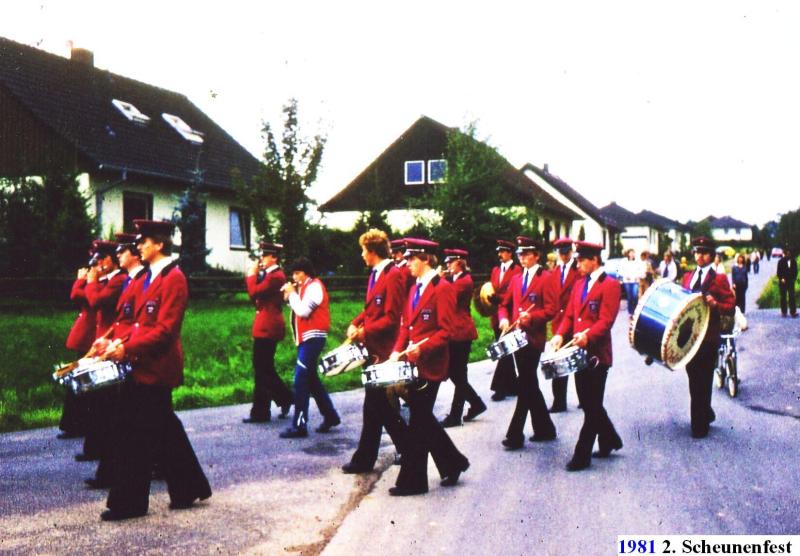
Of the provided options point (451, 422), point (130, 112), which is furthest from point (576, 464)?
point (130, 112)

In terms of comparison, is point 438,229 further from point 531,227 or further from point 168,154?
point 168,154

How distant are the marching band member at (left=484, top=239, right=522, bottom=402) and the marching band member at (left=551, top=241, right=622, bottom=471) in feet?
12.2

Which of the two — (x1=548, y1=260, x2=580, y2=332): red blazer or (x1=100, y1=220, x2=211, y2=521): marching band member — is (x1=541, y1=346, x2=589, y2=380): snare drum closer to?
(x1=548, y1=260, x2=580, y2=332): red blazer

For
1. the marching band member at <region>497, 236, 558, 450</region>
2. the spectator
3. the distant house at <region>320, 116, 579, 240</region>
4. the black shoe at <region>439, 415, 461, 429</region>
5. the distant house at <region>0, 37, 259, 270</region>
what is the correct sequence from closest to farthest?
the marching band member at <region>497, 236, 558, 450</region> → the black shoe at <region>439, 415, 461, 429</region> → the spectator → the distant house at <region>0, 37, 259, 270</region> → the distant house at <region>320, 116, 579, 240</region>

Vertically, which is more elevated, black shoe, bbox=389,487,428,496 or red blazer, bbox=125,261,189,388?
red blazer, bbox=125,261,189,388

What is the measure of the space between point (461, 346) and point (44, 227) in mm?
13861

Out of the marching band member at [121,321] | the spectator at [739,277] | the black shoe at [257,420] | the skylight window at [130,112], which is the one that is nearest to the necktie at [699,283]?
the black shoe at [257,420]

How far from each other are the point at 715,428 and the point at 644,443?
48.4 inches

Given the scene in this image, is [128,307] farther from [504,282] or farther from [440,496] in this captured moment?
[504,282]

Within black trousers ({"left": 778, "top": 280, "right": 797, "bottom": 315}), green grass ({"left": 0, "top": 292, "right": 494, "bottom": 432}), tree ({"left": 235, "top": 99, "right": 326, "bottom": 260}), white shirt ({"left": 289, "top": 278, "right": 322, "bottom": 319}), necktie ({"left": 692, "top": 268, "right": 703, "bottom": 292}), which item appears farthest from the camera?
tree ({"left": 235, "top": 99, "right": 326, "bottom": 260})

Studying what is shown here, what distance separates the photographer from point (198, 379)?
48.7ft

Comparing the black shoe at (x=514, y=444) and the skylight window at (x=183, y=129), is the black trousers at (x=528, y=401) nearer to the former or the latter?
the black shoe at (x=514, y=444)

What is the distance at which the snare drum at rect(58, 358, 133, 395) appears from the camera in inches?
256

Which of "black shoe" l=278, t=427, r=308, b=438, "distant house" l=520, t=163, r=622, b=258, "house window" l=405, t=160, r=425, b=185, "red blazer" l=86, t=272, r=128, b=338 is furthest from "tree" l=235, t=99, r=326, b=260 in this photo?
"distant house" l=520, t=163, r=622, b=258
